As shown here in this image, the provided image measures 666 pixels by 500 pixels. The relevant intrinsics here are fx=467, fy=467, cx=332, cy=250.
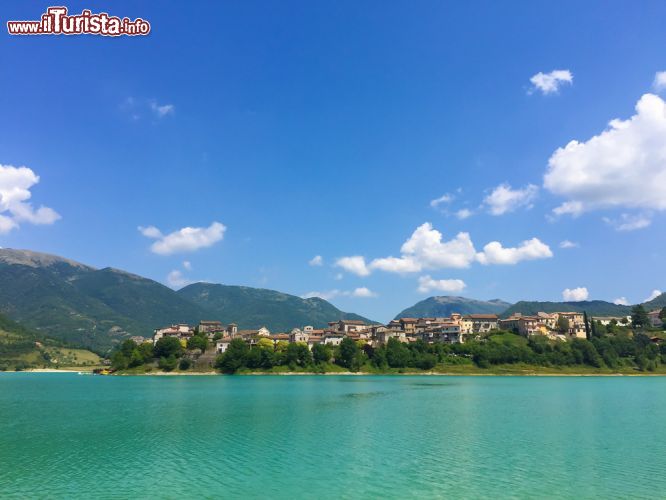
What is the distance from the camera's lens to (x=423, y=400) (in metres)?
69.2

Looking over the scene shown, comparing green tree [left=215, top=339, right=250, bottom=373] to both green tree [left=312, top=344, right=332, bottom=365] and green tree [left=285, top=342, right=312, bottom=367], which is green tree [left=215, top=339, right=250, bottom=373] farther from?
green tree [left=312, top=344, right=332, bottom=365]

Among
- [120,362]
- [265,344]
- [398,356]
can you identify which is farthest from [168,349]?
[398,356]

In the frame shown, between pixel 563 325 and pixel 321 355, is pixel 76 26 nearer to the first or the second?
pixel 321 355

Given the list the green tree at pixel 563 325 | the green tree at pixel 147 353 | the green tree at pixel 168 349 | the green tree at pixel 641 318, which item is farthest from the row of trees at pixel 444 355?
the green tree at pixel 641 318

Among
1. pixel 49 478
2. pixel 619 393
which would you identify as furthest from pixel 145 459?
pixel 619 393

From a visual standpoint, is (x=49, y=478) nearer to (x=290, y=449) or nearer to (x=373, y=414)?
(x=290, y=449)

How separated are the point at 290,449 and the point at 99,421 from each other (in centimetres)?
2639

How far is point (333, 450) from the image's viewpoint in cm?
3553

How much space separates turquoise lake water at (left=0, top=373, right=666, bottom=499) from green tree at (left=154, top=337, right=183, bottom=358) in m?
83.8

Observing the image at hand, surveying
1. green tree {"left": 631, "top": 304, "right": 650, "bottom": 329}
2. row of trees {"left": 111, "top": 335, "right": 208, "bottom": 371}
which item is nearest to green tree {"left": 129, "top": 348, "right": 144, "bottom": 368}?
row of trees {"left": 111, "top": 335, "right": 208, "bottom": 371}

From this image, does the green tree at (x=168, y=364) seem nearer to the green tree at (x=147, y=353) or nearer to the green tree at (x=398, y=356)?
the green tree at (x=147, y=353)

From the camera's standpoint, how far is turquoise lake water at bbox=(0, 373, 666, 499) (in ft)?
86.0

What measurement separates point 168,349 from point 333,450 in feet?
407

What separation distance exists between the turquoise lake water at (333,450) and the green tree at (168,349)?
83.8m
